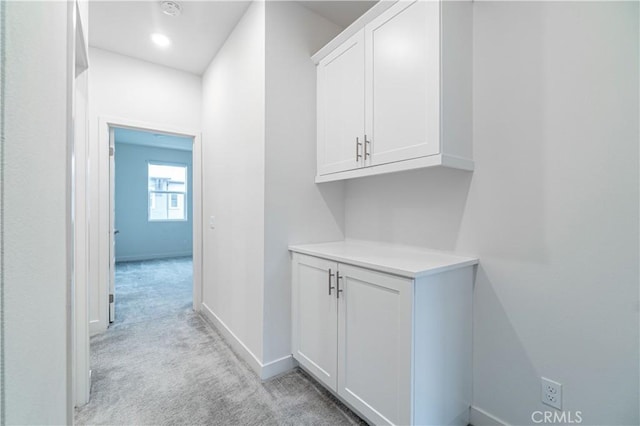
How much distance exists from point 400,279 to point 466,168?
73 cm

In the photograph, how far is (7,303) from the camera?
0.48 meters

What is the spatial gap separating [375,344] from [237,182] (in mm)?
1673

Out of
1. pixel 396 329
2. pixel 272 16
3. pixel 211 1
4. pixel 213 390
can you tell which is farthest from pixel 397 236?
pixel 211 1

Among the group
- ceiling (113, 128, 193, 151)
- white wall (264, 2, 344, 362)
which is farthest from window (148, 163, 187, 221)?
white wall (264, 2, 344, 362)

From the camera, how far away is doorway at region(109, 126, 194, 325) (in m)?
5.59

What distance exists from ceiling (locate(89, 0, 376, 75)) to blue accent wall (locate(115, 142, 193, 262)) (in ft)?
13.5

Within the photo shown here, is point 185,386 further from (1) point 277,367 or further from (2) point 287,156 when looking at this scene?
(2) point 287,156

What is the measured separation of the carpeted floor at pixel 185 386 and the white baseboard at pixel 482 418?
2.10ft

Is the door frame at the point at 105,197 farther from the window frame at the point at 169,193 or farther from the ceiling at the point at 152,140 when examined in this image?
the window frame at the point at 169,193

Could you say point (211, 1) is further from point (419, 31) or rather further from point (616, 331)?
point (616, 331)

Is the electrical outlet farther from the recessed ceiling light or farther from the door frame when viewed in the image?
the recessed ceiling light

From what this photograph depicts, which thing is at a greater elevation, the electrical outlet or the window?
the window

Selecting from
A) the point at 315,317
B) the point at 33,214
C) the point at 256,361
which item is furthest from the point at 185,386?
the point at 33,214

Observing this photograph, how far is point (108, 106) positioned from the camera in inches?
112
